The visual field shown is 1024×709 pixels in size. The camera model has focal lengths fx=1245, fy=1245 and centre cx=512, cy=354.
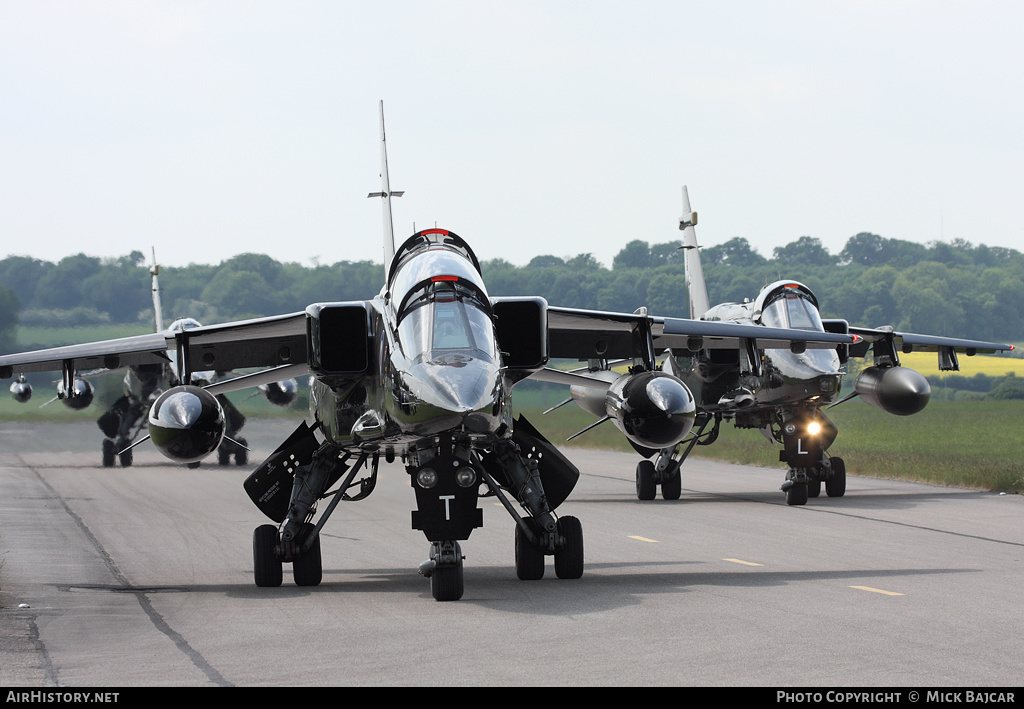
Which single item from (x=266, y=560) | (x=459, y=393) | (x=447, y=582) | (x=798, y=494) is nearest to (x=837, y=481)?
(x=798, y=494)

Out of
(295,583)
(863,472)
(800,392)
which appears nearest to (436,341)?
(295,583)

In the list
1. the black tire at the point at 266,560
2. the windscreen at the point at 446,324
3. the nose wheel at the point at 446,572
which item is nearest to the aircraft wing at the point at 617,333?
the windscreen at the point at 446,324

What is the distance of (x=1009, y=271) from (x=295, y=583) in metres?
90.6

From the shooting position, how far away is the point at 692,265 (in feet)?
97.6

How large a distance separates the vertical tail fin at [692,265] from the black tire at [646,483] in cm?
543

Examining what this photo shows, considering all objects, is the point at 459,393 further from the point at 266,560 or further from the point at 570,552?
the point at 266,560

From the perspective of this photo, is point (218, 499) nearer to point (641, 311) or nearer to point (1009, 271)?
point (641, 311)

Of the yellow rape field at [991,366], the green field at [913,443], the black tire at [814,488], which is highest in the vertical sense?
the yellow rape field at [991,366]

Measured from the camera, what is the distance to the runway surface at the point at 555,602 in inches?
324

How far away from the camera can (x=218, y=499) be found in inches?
1011

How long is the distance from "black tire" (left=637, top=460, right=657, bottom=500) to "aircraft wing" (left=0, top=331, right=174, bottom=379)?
11.7 meters

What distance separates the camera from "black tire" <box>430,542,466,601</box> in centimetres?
1162

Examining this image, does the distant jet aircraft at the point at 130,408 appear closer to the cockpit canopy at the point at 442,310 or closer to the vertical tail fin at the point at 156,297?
the vertical tail fin at the point at 156,297

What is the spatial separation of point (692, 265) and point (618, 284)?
157 feet
